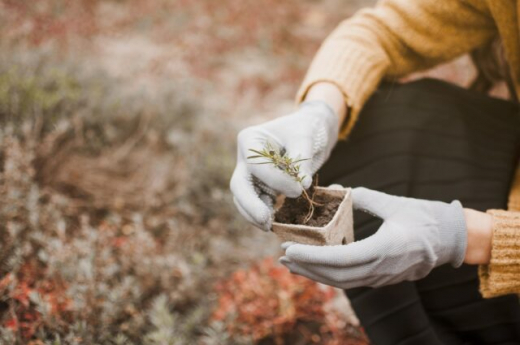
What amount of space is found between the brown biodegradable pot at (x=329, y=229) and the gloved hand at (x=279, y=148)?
2.7 inches

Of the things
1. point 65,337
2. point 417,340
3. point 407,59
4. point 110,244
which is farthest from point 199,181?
point 417,340

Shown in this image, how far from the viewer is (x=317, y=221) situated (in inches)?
53.3

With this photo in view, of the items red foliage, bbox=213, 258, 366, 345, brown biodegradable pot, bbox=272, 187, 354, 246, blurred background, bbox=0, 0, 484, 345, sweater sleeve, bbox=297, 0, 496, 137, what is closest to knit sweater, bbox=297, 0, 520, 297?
sweater sleeve, bbox=297, 0, 496, 137

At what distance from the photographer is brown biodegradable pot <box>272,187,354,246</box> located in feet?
4.14

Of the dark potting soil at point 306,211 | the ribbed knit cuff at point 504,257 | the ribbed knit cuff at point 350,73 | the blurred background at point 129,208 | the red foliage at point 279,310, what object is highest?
the ribbed knit cuff at point 350,73

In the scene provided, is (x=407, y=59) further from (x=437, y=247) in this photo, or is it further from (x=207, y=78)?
(x=207, y=78)

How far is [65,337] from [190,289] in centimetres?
66

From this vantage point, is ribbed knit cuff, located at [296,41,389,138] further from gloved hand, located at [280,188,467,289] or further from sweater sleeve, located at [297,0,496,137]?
gloved hand, located at [280,188,467,289]

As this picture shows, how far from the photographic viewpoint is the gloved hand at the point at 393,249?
1.30 metres

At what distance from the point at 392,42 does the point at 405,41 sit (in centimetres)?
6

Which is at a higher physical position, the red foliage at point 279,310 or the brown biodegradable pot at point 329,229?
the brown biodegradable pot at point 329,229

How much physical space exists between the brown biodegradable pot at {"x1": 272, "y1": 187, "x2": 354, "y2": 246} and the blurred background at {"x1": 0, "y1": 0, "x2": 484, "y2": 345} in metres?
0.82

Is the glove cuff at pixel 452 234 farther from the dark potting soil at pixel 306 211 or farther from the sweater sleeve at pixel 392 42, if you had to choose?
the sweater sleeve at pixel 392 42

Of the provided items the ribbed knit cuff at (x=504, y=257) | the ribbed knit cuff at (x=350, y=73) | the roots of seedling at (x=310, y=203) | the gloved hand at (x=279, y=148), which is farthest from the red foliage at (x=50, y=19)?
the ribbed knit cuff at (x=504, y=257)
